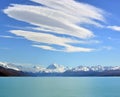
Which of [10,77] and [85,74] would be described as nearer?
[10,77]

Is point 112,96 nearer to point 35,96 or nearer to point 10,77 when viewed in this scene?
point 35,96

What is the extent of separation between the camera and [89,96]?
3000cm

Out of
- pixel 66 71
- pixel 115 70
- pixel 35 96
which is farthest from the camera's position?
pixel 66 71

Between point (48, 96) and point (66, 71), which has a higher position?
point (66, 71)

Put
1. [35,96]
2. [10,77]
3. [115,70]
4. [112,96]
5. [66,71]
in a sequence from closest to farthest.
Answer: [112,96] < [35,96] < [10,77] < [115,70] < [66,71]

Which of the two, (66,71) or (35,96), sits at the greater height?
(66,71)

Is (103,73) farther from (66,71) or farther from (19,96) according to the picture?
(19,96)

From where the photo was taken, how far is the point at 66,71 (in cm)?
17525

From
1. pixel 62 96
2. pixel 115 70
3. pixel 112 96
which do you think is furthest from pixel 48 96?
pixel 115 70

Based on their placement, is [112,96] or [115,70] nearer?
[112,96]

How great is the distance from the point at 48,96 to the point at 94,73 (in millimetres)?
138036

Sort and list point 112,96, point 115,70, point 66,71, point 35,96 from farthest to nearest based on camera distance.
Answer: point 66,71
point 115,70
point 35,96
point 112,96

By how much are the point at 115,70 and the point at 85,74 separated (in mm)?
40016

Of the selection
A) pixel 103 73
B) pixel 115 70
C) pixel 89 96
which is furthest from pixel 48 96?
pixel 103 73
